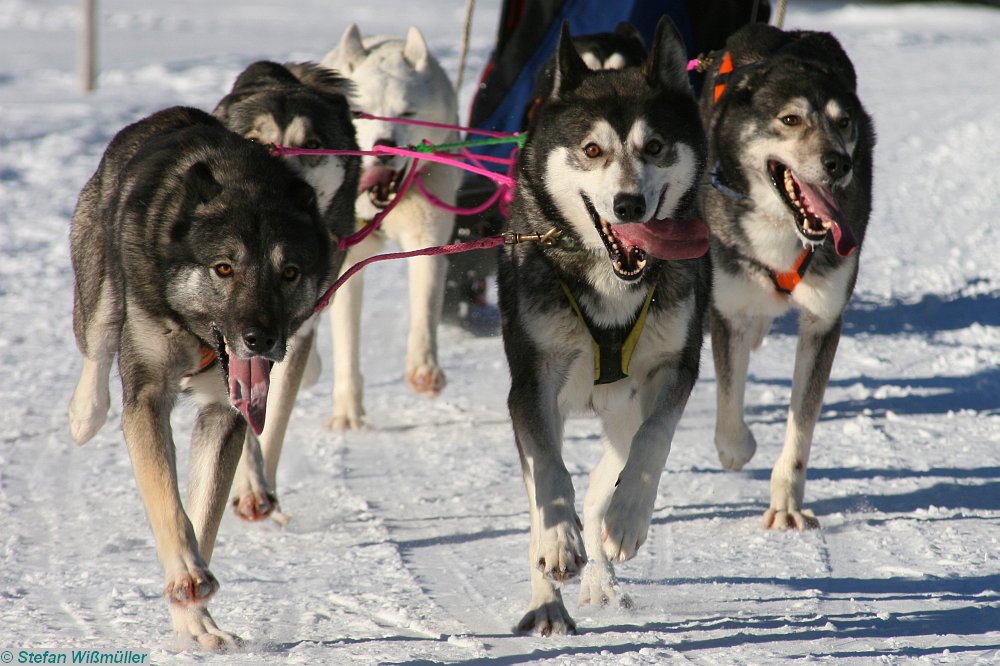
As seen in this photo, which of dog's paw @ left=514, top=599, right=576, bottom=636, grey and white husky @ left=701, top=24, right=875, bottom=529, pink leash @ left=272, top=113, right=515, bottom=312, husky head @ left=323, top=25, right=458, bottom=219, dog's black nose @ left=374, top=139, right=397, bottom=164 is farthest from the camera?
husky head @ left=323, top=25, right=458, bottom=219

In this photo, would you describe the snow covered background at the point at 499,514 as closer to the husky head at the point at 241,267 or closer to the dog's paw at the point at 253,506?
the dog's paw at the point at 253,506

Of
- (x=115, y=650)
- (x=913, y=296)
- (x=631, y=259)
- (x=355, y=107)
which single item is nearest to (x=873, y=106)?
(x=913, y=296)

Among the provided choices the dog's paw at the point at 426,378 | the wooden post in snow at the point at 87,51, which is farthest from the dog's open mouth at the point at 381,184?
the wooden post in snow at the point at 87,51

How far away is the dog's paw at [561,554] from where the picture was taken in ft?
7.22

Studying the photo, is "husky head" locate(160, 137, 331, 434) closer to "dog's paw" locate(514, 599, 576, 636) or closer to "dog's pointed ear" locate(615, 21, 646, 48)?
"dog's paw" locate(514, 599, 576, 636)

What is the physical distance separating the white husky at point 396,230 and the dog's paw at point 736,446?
1.05 meters

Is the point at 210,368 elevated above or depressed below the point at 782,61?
below

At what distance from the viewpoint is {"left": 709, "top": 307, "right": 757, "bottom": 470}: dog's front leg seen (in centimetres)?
322

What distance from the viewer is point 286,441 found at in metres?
3.77

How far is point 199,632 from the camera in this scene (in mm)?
2256

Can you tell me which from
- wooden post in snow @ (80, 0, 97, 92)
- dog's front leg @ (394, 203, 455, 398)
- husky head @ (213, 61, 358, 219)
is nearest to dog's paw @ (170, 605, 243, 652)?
husky head @ (213, 61, 358, 219)

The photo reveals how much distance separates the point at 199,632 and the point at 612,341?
976 millimetres

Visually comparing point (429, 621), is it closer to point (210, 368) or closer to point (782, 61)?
point (210, 368)

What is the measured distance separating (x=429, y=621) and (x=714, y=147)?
154 cm
